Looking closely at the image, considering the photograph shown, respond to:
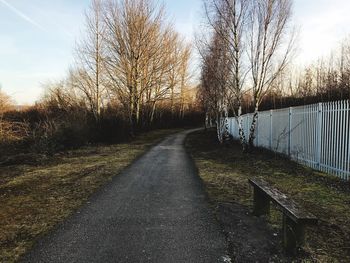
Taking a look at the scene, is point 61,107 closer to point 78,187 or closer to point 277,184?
point 78,187

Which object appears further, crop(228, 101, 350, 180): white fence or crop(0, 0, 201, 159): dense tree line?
crop(0, 0, 201, 159): dense tree line

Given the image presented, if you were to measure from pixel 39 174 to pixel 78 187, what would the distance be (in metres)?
2.96

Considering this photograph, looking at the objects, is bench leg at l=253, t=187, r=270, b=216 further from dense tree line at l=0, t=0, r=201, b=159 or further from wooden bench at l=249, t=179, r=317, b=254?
dense tree line at l=0, t=0, r=201, b=159

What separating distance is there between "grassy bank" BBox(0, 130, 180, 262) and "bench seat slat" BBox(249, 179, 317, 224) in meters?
3.47

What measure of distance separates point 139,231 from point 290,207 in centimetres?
227

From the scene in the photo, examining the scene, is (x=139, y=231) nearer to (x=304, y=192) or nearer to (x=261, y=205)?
(x=261, y=205)

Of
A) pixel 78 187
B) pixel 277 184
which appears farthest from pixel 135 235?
pixel 277 184

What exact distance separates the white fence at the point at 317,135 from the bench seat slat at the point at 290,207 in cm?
442

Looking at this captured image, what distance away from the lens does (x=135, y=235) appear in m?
5.02

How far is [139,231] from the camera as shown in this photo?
5.21m

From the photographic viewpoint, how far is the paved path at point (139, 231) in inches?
169

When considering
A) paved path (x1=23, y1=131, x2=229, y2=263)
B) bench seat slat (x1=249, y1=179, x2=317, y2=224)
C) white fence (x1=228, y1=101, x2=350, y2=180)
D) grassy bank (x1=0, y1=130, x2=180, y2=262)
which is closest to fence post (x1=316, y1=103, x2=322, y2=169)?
white fence (x1=228, y1=101, x2=350, y2=180)

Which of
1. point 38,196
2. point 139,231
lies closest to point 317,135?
point 139,231

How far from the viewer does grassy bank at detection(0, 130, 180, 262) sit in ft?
16.6
